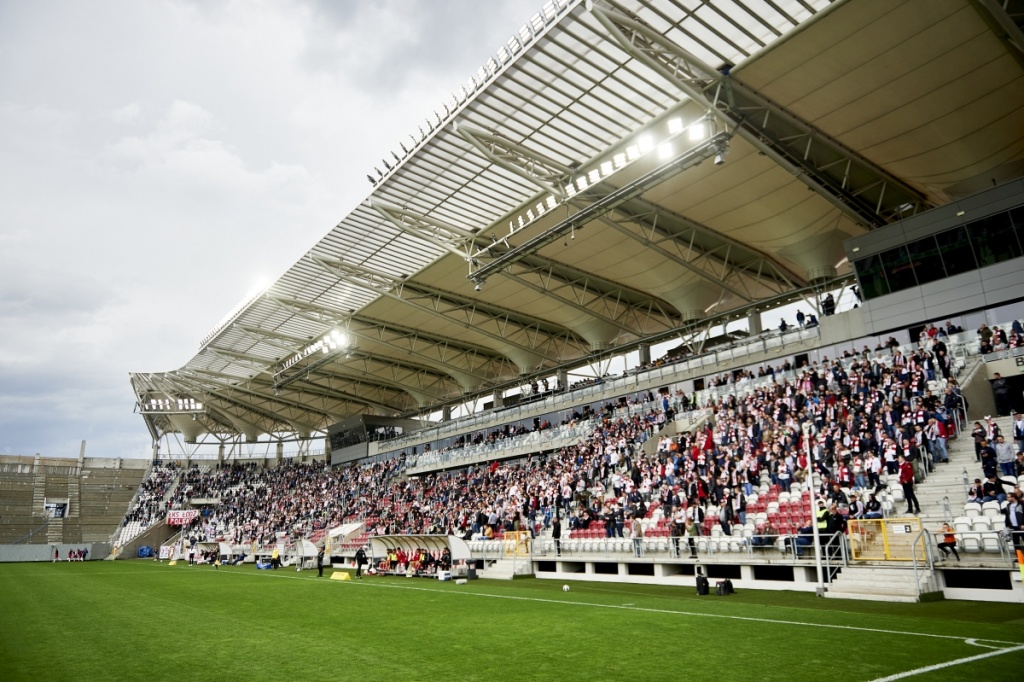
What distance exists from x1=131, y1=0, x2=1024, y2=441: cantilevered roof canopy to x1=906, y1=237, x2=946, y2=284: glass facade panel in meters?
2.62

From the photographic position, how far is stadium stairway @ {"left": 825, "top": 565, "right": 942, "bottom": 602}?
13.7m

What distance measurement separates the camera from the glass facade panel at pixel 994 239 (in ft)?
78.0

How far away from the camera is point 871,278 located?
91.9 ft

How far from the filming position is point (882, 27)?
1930cm

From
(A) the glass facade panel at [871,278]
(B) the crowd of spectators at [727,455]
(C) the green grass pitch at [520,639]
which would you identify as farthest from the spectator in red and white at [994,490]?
(A) the glass facade panel at [871,278]

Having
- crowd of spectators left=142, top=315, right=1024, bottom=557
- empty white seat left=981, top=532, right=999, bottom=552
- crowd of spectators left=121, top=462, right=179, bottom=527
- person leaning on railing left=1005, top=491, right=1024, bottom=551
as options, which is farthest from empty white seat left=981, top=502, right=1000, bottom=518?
crowd of spectators left=121, top=462, right=179, bottom=527

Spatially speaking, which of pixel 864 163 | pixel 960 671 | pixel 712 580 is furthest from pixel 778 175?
pixel 960 671

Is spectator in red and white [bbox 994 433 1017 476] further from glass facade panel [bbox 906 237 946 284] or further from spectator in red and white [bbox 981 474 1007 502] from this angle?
glass facade panel [bbox 906 237 946 284]

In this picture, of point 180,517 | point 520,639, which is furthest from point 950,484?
point 180,517

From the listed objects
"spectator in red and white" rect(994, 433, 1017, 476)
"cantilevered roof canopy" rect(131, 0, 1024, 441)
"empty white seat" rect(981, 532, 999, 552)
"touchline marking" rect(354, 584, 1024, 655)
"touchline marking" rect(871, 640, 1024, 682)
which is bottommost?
"touchline marking" rect(354, 584, 1024, 655)

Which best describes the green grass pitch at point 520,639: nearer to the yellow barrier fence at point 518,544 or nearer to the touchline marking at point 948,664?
the touchline marking at point 948,664

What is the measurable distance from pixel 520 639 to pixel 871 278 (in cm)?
2346

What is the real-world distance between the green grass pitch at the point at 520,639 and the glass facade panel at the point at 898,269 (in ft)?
52.9

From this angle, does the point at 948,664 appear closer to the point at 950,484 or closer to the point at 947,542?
the point at 947,542
